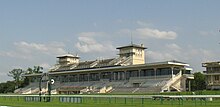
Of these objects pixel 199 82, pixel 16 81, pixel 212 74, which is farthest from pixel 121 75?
pixel 16 81

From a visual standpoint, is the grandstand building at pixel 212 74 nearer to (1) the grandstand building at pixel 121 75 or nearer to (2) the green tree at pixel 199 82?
(2) the green tree at pixel 199 82

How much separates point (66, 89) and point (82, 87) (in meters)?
7.99

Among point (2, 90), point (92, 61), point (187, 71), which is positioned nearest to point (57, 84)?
point (92, 61)

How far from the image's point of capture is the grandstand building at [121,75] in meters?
90.6

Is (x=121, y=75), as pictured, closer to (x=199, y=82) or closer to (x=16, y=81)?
(x=199, y=82)

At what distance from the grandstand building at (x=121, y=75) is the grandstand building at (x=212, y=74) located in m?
4.46

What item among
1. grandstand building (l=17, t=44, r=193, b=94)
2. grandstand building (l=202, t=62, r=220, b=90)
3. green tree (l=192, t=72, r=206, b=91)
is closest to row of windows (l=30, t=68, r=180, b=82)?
grandstand building (l=17, t=44, r=193, b=94)

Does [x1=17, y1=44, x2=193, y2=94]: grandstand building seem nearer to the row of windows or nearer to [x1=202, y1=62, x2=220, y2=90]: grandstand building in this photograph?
the row of windows

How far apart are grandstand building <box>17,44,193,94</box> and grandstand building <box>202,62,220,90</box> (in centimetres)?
446

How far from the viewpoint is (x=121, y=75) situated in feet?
347

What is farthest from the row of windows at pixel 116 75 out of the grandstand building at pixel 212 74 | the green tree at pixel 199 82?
the grandstand building at pixel 212 74

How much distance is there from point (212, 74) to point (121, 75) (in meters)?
23.8

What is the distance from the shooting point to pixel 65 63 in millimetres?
143750

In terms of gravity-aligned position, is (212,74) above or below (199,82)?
above
